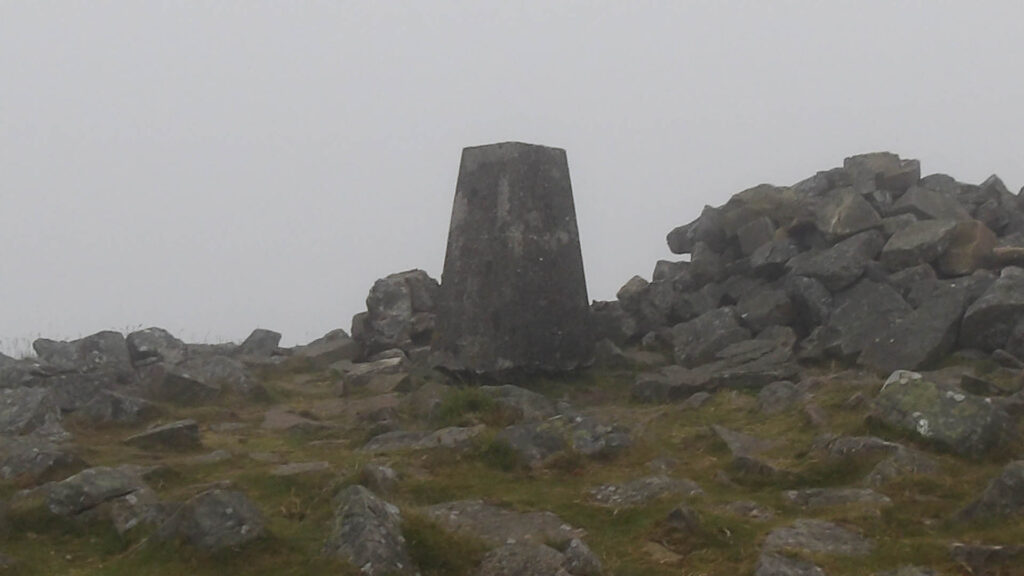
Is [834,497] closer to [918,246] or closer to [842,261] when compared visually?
[842,261]

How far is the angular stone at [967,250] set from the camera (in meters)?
11.6

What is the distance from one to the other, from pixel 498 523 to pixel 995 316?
6282 millimetres

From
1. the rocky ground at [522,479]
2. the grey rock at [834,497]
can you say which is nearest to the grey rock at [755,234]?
the rocky ground at [522,479]

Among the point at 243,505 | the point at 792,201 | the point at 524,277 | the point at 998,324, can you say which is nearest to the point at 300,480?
the point at 243,505

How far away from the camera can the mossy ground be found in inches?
223

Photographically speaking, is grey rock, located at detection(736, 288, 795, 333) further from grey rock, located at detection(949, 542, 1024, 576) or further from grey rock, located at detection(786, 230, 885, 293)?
grey rock, located at detection(949, 542, 1024, 576)

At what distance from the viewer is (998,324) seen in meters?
10.3

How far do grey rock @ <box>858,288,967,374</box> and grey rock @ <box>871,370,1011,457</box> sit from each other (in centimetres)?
278

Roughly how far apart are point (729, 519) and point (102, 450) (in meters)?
5.12

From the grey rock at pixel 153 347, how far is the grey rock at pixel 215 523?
7060mm

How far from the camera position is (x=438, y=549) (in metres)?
5.65

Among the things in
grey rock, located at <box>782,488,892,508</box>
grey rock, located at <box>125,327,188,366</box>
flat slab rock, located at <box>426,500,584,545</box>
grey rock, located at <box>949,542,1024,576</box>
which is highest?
grey rock, located at <box>125,327,188,366</box>

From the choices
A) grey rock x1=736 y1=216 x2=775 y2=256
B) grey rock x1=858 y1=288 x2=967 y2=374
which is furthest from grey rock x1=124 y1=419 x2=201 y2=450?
grey rock x1=736 y1=216 x2=775 y2=256

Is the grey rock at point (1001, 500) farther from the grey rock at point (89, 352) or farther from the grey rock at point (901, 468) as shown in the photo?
the grey rock at point (89, 352)
